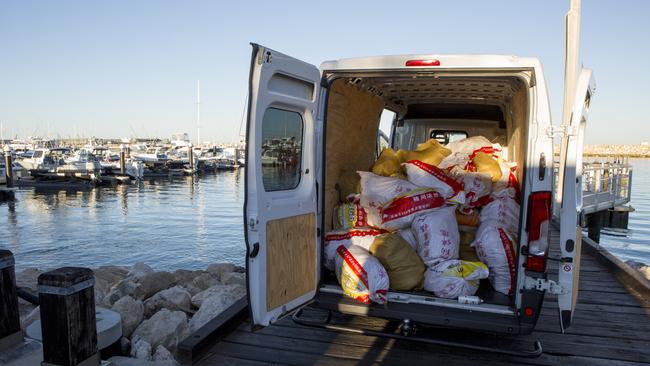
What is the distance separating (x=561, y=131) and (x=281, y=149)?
76.5 inches

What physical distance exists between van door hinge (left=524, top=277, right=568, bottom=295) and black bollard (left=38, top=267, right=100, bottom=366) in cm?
288

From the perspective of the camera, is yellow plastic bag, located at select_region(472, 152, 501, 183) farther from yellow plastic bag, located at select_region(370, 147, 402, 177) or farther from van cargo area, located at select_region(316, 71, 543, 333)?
yellow plastic bag, located at select_region(370, 147, 402, 177)

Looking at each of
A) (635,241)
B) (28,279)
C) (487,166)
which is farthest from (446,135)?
(635,241)

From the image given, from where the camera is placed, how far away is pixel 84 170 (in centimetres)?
3531

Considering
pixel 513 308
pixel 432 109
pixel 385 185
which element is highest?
pixel 432 109

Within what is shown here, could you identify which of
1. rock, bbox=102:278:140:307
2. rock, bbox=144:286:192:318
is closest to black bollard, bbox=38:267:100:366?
rock, bbox=144:286:192:318

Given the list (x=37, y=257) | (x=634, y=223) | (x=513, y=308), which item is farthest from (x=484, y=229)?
(x=634, y=223)

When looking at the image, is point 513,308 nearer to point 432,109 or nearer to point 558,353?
point 558,353

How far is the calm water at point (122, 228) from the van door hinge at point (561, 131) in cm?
1157

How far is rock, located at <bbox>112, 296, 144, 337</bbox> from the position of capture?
464 centimetres

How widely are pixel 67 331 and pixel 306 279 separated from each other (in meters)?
1.63

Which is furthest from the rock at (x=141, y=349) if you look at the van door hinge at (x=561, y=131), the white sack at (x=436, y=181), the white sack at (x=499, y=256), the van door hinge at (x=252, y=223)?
the van door hinge at (x=561, y=131)

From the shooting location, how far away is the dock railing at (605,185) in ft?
47.8

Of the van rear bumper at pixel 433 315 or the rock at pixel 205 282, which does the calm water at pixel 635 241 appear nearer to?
the rock at pixel 205 282
